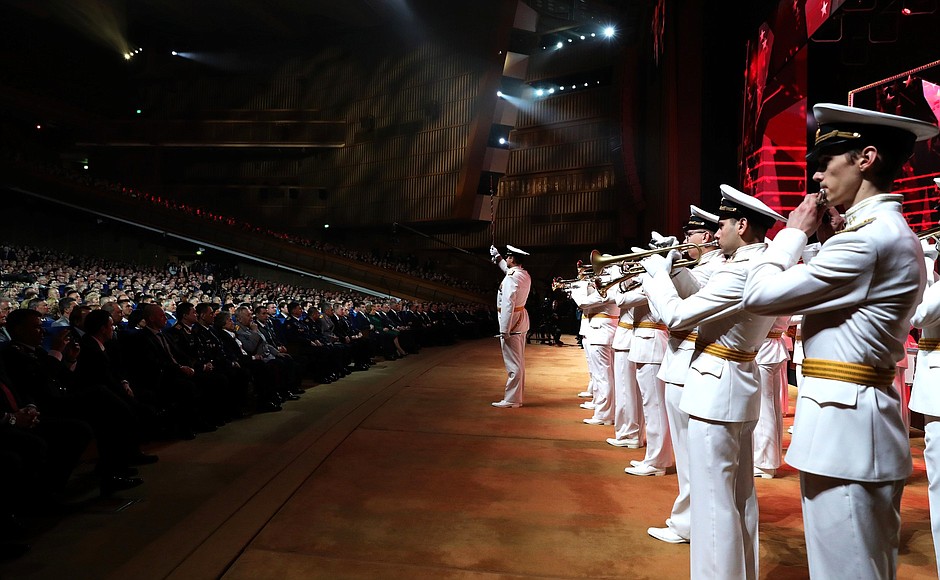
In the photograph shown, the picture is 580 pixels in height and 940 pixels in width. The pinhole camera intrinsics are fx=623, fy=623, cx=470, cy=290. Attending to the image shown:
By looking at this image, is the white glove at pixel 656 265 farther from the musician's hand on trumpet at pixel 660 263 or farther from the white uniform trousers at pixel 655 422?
the white uniform trousers at pixel 655 422

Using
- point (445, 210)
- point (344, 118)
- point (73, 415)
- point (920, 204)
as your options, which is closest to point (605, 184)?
point (445, 210)

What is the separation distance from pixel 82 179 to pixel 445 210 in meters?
12.5

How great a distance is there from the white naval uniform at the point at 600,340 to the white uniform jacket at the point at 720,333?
3.59 metres

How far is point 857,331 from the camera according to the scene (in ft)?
5.06

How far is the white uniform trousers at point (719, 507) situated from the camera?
→ 2.25m

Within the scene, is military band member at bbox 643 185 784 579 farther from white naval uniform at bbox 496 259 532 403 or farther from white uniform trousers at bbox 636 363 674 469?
white naval uniform at bbox 496 259 532 403

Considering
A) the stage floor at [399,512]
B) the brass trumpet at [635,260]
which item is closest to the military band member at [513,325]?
the stage floor at [399,512]

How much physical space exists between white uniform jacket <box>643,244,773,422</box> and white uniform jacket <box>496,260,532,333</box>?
14.0 feet

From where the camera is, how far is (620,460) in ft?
15.4

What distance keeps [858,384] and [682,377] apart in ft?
4.40

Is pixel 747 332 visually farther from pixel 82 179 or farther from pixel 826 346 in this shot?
pixel 82 179

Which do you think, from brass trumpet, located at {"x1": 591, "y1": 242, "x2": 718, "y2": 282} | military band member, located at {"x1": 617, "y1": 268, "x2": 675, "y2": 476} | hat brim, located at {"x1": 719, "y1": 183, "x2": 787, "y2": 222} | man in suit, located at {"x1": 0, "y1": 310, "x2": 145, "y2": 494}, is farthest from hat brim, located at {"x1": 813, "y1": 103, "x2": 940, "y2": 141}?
man in suit, located at {"x1": 0, "y1": 310, "x2": 145, "y2": 494}

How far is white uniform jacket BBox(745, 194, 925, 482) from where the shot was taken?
1501 millimetres

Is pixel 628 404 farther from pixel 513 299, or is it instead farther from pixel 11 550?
pixel 11 550
